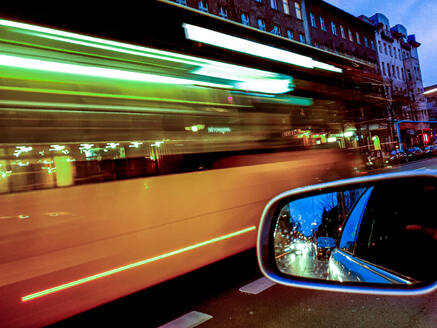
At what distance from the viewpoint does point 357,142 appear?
7883 mm

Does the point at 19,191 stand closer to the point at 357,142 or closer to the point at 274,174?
the point at 274,174

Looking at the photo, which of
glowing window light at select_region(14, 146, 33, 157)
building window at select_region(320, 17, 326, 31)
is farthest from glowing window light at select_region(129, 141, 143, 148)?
building window at select_region(320, 17, 326, 31)

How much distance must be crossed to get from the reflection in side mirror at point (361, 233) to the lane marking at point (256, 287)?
9.16 ft

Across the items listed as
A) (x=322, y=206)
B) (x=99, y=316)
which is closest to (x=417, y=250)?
(x=322, y=206)

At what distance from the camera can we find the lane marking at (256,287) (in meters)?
4.20

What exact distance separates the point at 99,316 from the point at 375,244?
3.92 metres

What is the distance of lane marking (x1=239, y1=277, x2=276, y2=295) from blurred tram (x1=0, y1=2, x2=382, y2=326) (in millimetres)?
535

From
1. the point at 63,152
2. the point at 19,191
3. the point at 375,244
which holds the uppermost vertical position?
the point at 63,152

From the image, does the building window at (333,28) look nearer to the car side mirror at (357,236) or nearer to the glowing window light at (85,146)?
the glowing window light at (85,146)

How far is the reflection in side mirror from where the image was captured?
1112 millimetres

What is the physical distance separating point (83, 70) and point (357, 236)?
3.09m

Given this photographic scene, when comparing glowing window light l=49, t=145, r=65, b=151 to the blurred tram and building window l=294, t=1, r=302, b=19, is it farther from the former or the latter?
building window l=294, t=1, r=302, b=19

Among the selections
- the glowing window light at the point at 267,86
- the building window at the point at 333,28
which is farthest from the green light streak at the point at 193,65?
the building window at the point at 333,28

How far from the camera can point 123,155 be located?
3549mm
